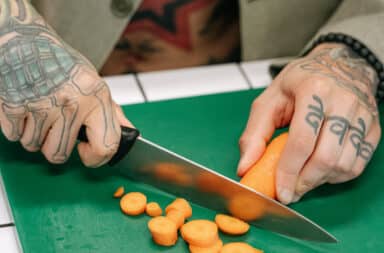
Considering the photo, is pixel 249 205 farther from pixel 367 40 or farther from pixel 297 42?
pixel 297 42

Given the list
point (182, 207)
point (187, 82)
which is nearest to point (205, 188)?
point (182, 207)

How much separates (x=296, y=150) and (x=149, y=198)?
0.75 ft

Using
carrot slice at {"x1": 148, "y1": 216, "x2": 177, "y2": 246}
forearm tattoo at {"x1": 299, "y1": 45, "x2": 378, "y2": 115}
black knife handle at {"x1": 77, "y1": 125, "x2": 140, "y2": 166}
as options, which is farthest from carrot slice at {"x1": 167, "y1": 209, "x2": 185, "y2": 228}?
forearm tattoo at {"x1": 299, "y1": 45, "x2": 378, "y2": 115}

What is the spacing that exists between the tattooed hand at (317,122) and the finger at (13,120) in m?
0.33

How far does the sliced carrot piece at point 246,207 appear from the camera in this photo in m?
1.05

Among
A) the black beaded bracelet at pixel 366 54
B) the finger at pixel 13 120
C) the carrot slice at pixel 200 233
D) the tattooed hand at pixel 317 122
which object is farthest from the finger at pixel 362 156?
the finger at pixel 13 120

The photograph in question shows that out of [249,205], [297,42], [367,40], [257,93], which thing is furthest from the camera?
[297,42]

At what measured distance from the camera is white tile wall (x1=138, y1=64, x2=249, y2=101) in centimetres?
135

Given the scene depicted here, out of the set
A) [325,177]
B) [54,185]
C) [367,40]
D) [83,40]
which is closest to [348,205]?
[325,177]

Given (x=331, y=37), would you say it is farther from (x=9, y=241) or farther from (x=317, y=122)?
(x=9, y=241)

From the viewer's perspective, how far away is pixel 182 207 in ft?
3.47

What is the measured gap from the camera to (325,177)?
109 cm

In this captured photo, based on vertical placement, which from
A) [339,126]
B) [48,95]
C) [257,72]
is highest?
[48,95]

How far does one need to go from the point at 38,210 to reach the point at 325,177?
1.39 feet
